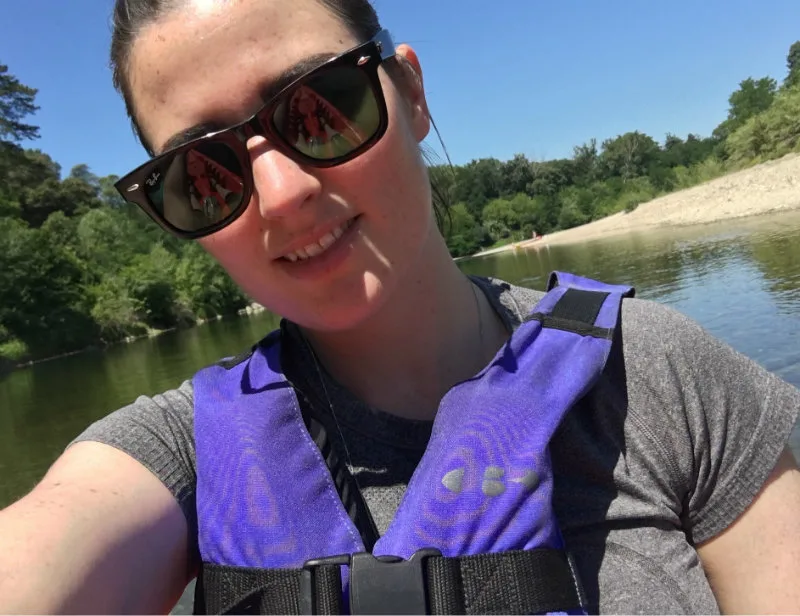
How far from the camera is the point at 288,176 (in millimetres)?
952

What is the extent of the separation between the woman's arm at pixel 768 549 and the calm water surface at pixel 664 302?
269 centimetres

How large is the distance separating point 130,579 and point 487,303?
793 millimetres

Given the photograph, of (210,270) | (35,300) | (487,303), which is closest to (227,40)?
(487,303)

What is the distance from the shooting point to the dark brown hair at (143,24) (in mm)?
1012

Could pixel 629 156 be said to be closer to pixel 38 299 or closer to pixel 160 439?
pixel 38 299

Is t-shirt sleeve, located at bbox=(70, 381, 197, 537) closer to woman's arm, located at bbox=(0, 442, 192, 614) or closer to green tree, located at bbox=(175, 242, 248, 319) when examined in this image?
woman's arm, located at bbox=(0, 442, 192, 614)

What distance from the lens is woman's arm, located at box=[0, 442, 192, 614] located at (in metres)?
0.76

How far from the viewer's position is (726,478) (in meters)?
0.92

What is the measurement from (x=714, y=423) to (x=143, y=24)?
1.12 m

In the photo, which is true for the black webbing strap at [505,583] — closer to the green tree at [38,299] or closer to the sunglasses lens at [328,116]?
the sunglasses lens at [328,116]

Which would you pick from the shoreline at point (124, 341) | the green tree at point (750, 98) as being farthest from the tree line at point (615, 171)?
the shoreline at point (124, 341)

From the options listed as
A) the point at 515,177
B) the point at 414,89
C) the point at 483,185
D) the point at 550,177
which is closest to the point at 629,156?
the point at 550,177

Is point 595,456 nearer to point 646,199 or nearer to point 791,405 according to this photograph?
point 791,405

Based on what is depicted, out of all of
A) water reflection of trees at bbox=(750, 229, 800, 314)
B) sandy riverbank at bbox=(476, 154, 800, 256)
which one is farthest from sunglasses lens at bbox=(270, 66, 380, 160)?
sandy riverbank at bbox=(476, 154, 800, 256)
